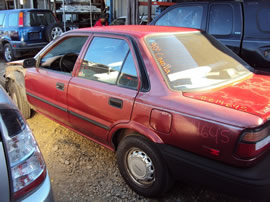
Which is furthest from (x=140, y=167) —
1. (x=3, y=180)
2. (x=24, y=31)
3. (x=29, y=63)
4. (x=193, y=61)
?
(x=24, y=31)

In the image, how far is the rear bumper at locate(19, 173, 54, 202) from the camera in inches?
54.5

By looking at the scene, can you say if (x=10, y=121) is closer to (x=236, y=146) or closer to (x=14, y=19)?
(x=236, y=146)

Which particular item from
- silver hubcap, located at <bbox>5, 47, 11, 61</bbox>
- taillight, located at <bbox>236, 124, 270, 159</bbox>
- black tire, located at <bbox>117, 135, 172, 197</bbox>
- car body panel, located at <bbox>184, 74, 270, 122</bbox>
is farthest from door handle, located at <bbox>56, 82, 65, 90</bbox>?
silver hubcap, located at <bbox>5, 47, 11, 61</bbox>

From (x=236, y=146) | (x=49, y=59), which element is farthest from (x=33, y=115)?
(x=236, y=146)

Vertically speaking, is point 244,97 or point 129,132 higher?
point 244,97

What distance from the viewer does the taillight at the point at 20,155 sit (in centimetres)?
136

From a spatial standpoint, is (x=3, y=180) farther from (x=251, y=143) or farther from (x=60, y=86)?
(x=60, y=86)

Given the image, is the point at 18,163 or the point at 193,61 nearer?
the point at 18,163

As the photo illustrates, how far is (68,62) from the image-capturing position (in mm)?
3738

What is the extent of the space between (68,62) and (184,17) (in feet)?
8.54

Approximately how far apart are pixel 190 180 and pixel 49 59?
2614 mm

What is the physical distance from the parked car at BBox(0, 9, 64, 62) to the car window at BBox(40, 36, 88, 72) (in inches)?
210

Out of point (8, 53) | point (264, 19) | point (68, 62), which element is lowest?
point (8, 53)

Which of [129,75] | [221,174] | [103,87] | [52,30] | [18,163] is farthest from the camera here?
[52,30]
